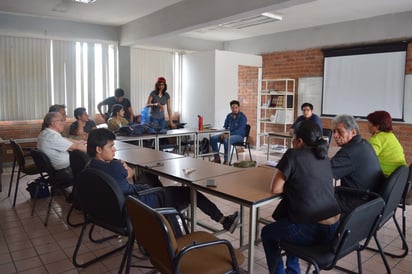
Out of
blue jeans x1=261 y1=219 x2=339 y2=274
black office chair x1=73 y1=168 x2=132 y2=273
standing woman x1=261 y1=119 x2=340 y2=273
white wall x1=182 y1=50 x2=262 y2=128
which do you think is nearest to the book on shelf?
white wall x1=182 y1=50 x2=262 y2=128

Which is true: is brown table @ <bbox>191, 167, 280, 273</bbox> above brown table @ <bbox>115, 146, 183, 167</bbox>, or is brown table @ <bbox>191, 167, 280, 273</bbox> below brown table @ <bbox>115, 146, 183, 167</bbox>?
below

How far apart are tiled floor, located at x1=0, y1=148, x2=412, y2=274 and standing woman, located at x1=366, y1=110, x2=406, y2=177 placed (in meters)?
0.75

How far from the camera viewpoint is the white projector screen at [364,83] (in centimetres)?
589

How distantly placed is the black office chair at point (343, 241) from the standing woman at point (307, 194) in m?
0.07

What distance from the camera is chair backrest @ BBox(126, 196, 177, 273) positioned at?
1.54 meters

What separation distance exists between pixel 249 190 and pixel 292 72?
19.0 ft

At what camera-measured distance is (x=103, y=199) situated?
214cm

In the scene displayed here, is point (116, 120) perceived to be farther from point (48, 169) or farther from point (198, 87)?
point (198, 87)

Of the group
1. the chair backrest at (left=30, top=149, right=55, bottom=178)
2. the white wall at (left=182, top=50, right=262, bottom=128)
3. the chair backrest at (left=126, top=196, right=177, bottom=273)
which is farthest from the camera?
the white wall at (left=182, top=50, right=262, bottom=128)

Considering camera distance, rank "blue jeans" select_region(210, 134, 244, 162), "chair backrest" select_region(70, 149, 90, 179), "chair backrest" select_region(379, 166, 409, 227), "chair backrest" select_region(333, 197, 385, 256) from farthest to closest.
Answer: "blue jeans" select_region(210, 134, 244, 162) → "chair backrest" select_region(70, 149, 90, 179) → "chair backrest" select_region(379, 166, 409, 227) → "chair backrest" select_region(333, 197, 385, 256)

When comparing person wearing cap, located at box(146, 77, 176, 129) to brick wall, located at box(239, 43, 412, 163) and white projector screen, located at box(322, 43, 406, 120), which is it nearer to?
brick wall, located at box(239, 43, 412, 163)

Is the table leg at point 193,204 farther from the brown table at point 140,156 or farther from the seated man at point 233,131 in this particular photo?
the seated man at point 233,131

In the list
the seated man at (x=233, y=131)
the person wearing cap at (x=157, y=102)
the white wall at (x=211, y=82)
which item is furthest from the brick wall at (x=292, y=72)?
the person wearing cap at (x=157, y=102)

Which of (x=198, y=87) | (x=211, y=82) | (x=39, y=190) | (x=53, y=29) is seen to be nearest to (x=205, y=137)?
(x=211, y=82)
